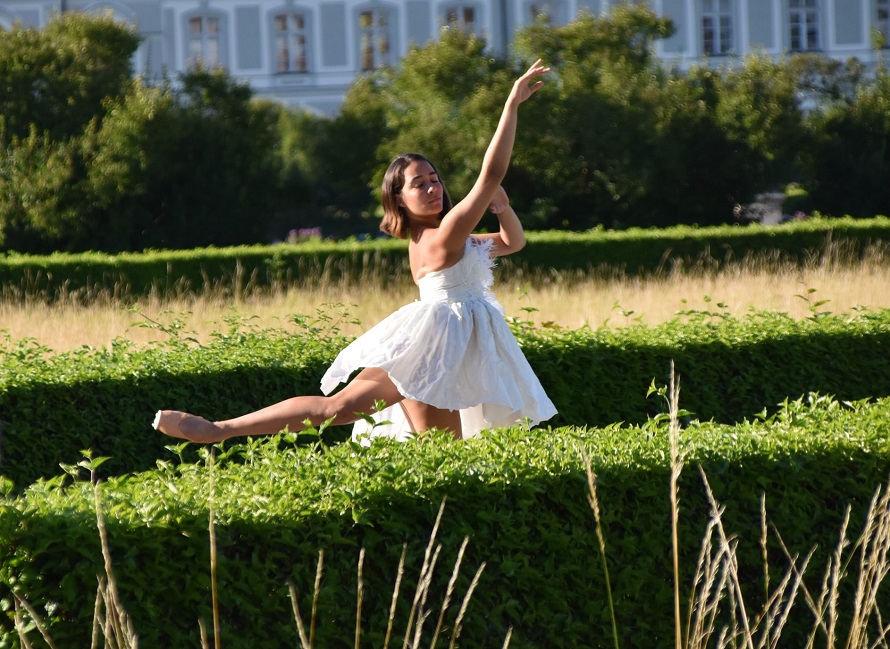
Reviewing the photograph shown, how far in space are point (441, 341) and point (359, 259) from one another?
9.58 m

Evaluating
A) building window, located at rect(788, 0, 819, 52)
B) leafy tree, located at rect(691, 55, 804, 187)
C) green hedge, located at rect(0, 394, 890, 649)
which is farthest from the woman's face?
building window, located at rect(788, 0, 819, 52)

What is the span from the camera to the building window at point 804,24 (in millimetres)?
36250

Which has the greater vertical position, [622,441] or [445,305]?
[445,305]

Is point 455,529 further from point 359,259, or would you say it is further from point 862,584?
point 359,259

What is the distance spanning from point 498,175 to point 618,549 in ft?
4.91

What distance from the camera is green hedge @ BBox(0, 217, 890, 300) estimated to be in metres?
12.8

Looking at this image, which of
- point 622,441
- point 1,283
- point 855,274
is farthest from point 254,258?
point 622,441

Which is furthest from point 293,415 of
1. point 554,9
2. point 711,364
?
point 554,9

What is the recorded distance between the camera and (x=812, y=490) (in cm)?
357

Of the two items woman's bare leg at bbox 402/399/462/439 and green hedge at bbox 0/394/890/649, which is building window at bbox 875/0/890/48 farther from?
green hedge at bbox 0/394/890/649

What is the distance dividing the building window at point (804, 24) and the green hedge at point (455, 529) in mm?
34926

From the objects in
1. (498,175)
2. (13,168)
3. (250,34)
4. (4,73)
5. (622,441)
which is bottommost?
(622,441)

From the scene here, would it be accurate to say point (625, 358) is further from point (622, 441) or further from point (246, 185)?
point (246, 185)

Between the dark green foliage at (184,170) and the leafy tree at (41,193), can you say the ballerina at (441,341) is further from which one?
the leafy tree at (41,193)
